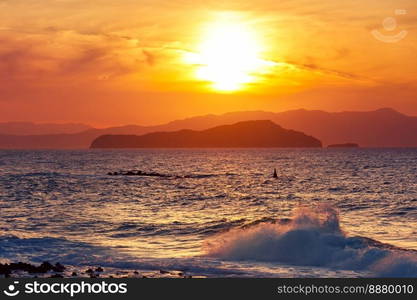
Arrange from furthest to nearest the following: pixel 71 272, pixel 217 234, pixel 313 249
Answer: pixel 217 234 → pixel 313 249 → pixel 71 272

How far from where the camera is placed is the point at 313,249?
1078 inches

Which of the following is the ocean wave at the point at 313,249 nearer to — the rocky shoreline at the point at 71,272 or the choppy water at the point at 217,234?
the choppy water at the point at 217,234

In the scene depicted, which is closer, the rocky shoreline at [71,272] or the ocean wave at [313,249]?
the rocky shoreline at [71,272]

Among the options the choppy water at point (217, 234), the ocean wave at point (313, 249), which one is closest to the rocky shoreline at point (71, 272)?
the choppy water at point (217, 234)

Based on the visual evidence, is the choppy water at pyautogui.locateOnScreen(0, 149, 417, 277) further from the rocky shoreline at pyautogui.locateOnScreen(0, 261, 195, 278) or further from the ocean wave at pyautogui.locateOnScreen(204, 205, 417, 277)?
the rocky shoreline at pyautogui.locateOnScreen(0, 261, 195, 278)

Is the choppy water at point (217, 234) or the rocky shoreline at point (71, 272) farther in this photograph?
the choppy water at point (217, 234)

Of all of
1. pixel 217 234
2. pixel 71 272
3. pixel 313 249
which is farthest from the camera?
pixel 217 234

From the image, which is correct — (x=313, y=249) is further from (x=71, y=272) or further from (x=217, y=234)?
(x=71, y=272)

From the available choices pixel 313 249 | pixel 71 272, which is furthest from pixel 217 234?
pixel 71 272

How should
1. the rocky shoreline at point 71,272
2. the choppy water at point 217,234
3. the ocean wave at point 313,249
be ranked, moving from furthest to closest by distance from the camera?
the choppy water at point 217,234, the ocean wave at point 313,249, the rocky shoreline at point 71,272

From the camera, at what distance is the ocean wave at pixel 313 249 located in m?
24.5

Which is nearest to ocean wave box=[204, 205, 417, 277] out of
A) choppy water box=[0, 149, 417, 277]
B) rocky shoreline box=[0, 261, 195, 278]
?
choppy water box=[0, 149, 417, 277]

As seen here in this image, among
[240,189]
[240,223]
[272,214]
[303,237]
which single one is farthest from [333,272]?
[240,189]

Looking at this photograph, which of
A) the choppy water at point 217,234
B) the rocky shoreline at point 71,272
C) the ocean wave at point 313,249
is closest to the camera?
the rocky shoreline at point 71,272
